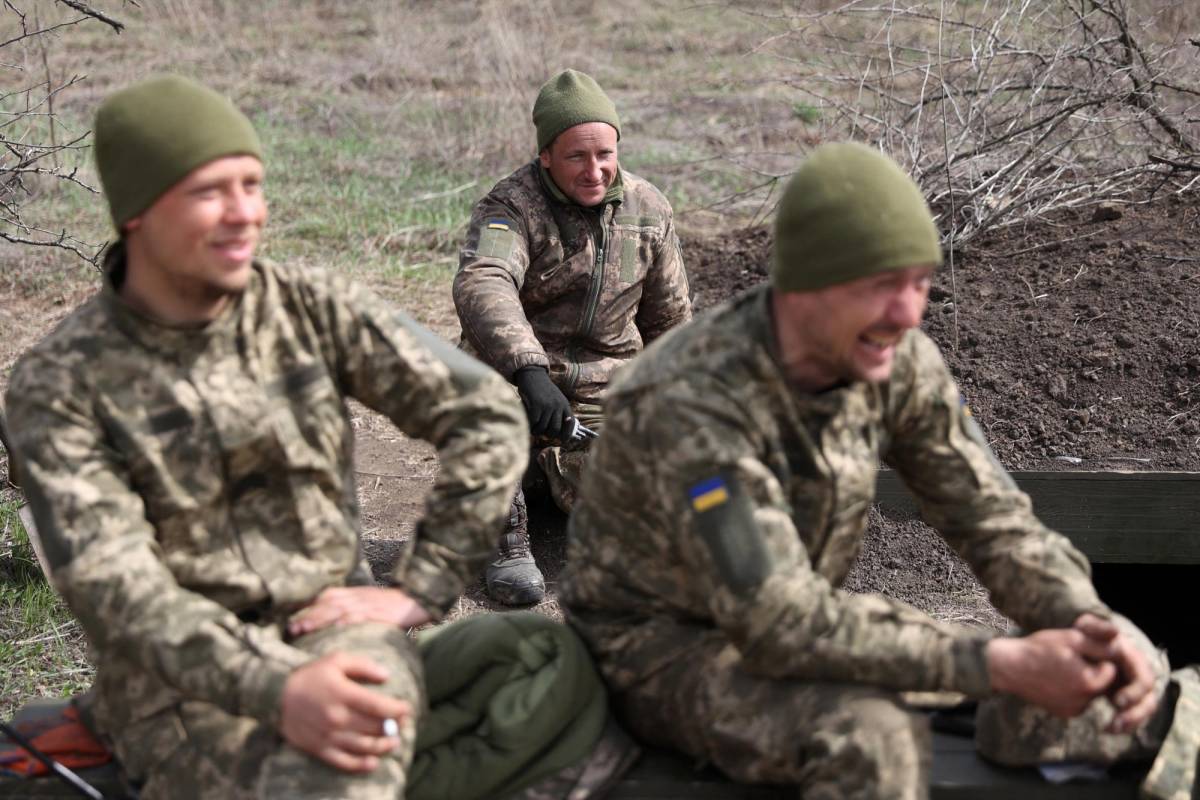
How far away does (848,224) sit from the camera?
2.42m

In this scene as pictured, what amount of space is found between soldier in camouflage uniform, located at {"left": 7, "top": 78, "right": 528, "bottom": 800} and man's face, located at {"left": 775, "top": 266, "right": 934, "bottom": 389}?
601 mm

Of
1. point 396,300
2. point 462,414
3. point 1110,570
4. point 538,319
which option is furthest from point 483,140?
point 462,414

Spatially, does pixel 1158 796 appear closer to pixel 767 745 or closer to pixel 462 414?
pixel 767 745

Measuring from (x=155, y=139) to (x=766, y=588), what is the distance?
1.29 metres

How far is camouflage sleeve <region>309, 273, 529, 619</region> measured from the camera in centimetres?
273

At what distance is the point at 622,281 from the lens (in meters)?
5.26

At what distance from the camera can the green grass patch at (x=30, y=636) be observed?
13.6 feet

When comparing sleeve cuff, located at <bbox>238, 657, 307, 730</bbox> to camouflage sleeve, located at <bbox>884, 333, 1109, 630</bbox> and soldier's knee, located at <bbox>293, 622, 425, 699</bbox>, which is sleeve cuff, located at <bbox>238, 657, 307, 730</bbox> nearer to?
soldier's knee, located at <bbox>293, 622, 425, 699</bbox>

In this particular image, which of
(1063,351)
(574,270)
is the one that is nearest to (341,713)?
(574,270)

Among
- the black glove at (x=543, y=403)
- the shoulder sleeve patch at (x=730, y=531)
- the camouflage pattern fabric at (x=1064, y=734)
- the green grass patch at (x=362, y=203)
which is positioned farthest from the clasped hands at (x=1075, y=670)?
the green grass patch at (x=362, y=203)

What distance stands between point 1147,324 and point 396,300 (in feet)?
12.7

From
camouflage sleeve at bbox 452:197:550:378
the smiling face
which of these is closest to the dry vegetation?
camouflage sleeve at bbox 452:197:550:378

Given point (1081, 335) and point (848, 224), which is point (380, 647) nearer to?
point (848, 224)

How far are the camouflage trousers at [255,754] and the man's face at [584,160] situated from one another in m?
2.73
